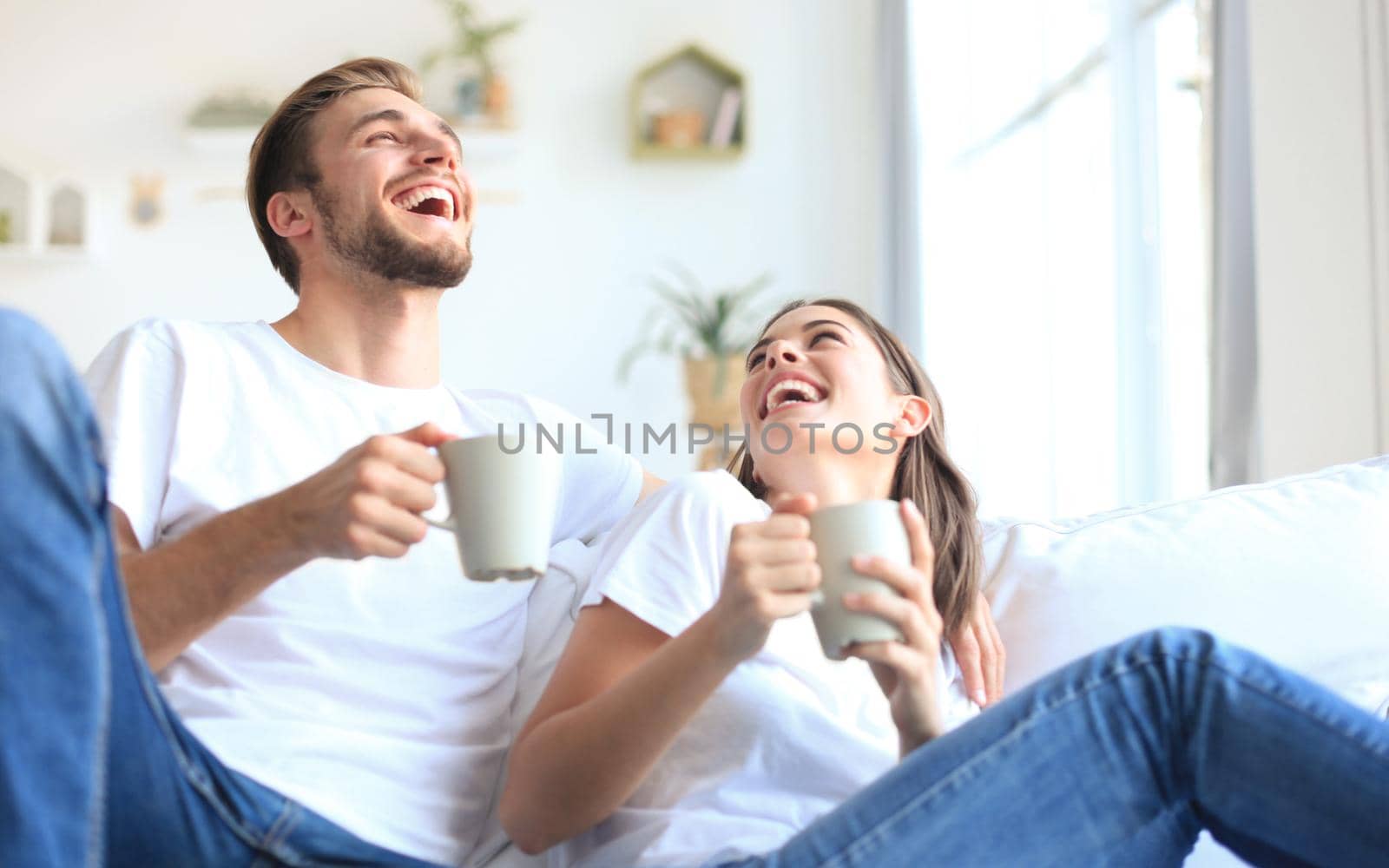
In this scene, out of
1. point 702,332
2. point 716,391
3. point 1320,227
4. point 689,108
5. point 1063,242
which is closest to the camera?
point 1320,227

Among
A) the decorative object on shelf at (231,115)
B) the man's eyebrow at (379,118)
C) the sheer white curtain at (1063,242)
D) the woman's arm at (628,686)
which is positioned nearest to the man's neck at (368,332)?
the man's eyebrow at (379,118)

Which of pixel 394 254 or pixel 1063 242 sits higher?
pixel 1063 242

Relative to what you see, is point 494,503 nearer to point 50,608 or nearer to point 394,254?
point 50,608

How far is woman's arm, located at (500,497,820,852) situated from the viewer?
0.95 m

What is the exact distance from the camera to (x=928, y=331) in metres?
4.43

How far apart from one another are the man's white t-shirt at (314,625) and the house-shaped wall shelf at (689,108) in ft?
11.0

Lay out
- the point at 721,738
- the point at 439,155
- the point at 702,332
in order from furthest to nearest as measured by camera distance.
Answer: the point at 702,332, the point at 439,155, the point at 721,738

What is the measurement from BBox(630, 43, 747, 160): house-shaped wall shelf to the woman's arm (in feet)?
12.4

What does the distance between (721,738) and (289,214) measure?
3.44ft

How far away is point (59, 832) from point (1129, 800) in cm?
78

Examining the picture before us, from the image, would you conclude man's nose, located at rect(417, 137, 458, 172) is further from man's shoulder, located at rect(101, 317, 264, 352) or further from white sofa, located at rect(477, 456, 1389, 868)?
white sofa, located at rect(477, 456, 1389, 868)

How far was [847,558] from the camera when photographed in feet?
3.14

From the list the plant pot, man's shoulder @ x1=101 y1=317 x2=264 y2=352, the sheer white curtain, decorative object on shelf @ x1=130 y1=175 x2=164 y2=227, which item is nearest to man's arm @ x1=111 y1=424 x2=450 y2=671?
man's shoulder @ x1=101 y1=317 x2=264 y2=352

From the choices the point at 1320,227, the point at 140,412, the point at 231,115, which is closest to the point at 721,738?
the point at 140,412
